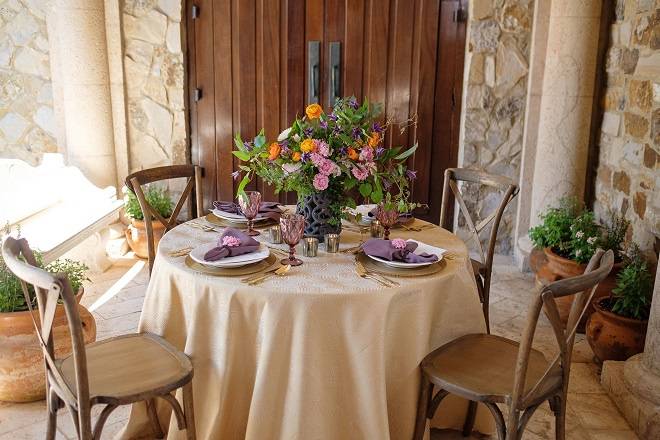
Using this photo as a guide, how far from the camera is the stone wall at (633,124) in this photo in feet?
10.7

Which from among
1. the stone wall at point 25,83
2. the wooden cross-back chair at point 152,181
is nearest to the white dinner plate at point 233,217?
the wooden cross-back chair at point 152,181

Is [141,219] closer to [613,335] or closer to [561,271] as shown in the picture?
[561,271]

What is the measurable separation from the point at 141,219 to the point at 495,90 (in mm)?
2465

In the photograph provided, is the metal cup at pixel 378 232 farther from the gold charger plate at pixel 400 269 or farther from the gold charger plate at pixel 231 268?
the gold charger plate at pixel 231 268

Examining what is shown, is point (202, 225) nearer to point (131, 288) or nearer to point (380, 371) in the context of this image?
point (380, 371)

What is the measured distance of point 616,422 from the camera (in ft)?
8.96

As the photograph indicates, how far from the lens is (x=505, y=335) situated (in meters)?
3.47

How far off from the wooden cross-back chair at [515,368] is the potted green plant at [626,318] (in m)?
0.94

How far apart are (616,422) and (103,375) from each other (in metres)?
1.98

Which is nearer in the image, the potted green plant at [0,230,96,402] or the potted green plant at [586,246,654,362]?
the potted green plant at [0,230,96,402]

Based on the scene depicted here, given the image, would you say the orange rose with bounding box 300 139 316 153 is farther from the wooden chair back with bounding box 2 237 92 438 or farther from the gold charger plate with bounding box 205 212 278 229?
the wooden chair back with bounding box 2 237 92 438

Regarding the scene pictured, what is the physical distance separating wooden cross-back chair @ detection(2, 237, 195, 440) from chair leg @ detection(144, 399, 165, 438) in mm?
315

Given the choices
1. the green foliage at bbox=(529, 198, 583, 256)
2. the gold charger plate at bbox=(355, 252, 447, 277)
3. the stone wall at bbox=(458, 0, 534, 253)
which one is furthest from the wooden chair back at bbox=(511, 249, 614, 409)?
the stone wall at bbox=(458, 0, 534, 253)

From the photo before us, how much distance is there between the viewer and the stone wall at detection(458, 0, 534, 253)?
14.1 ft
